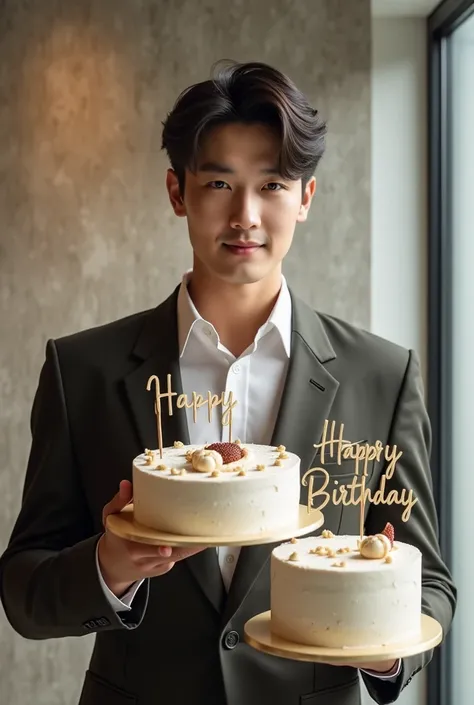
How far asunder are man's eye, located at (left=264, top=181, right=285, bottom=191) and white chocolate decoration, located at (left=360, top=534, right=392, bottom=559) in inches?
27.1

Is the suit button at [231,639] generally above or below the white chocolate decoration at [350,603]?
below

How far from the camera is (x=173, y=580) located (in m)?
1.96

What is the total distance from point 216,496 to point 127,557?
0.20 metres

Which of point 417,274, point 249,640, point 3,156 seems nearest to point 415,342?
point 417,274

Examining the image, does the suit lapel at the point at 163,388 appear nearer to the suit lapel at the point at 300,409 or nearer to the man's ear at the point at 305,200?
the suit lapel at the point at 300,409

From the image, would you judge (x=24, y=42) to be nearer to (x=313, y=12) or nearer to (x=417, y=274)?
(x=313, y=12)

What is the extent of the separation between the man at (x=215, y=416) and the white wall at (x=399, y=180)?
1561 mm

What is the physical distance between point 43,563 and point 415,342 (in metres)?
2.06

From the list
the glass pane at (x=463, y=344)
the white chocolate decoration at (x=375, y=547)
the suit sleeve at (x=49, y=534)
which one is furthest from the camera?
the glass pane at (x=463, y=344)

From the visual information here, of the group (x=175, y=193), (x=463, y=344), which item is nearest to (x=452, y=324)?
(x=463, y=344)

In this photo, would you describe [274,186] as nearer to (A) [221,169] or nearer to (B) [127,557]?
(A) [221,169]

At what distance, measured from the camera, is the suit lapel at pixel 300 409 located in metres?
1.88

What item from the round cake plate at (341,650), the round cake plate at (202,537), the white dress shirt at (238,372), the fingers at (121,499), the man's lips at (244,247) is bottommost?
the round cake plate at (341,650)

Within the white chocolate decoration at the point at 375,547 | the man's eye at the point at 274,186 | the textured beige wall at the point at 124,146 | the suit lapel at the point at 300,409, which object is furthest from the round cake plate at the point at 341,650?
the textured beige wall at the point at 124,146
